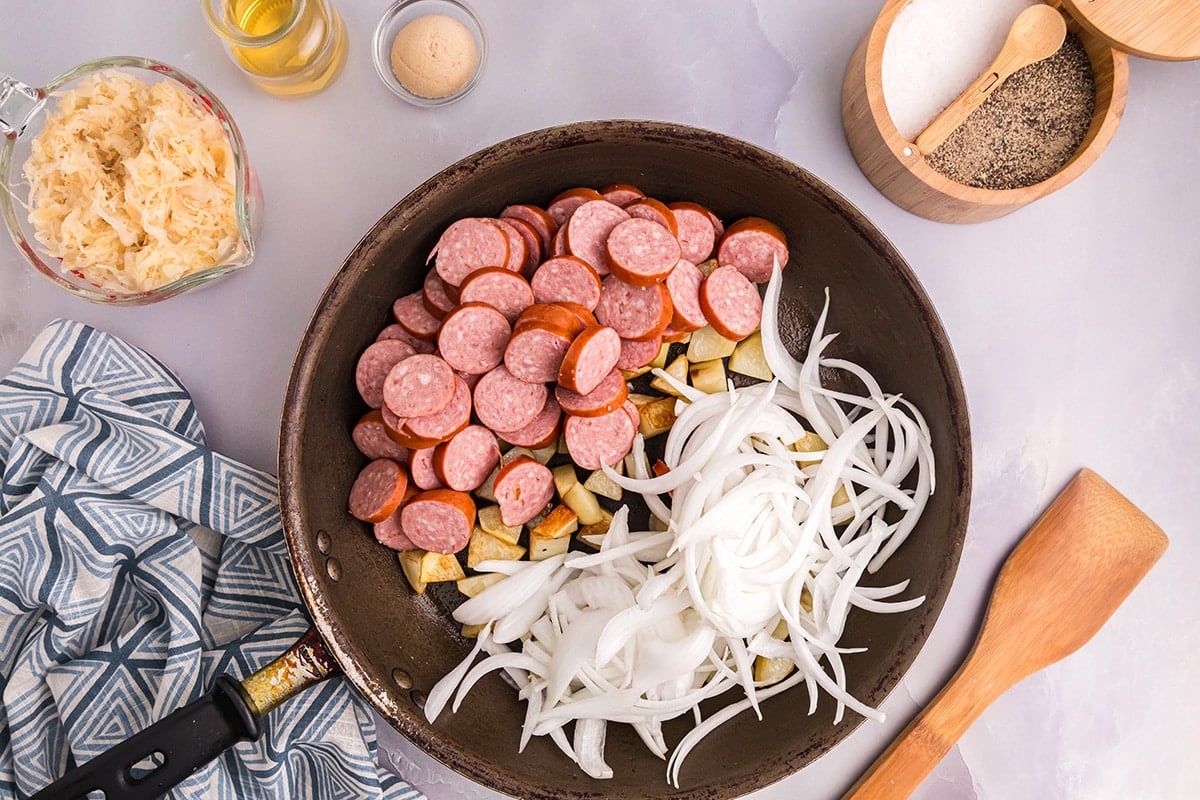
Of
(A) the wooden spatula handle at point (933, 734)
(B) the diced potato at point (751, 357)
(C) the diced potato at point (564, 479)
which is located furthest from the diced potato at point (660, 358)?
(A) the wooden spatula handle at point (933, 734)

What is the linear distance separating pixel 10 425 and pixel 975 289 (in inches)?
67.3

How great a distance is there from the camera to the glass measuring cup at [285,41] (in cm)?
141

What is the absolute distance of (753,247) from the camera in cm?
144

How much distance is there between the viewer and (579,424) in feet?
4.51

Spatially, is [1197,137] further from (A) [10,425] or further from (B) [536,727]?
(A) [10,425]

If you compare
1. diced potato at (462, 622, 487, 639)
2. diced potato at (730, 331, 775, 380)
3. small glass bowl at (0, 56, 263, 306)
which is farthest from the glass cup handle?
diced potato at (730, 331, 775, 380)

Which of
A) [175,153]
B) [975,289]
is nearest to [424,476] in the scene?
[175,153]

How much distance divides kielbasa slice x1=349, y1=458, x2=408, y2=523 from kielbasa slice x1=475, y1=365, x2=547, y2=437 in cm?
16

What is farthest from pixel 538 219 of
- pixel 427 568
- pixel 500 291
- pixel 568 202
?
pixel 427 568

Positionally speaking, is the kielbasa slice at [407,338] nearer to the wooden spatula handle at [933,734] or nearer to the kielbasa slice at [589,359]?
the kielbasa slice at [589,359]

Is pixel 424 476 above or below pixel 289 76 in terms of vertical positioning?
below

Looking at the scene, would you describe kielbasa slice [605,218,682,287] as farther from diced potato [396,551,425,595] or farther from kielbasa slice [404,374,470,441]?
diced potato [396,551,425,595]

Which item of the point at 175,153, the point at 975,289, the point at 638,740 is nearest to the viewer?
the point at 175,153

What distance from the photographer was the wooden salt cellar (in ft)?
4.59
